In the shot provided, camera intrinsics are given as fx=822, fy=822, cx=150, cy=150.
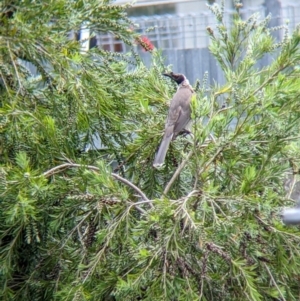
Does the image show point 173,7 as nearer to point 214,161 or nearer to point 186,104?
point 186,104

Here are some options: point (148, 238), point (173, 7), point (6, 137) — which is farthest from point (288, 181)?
point (173, 7)

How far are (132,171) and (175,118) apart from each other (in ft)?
1.04

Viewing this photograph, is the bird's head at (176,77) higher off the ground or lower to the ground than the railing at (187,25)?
higher

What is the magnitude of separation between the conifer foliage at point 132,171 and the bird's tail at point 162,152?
62 mm

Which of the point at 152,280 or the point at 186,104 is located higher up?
the point at 186,104

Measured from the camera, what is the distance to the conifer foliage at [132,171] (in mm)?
3029

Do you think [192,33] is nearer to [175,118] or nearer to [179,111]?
[179,111]

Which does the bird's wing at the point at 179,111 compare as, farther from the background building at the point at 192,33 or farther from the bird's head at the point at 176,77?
the background building at the point at 192,33

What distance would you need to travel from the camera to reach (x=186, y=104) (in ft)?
14.4

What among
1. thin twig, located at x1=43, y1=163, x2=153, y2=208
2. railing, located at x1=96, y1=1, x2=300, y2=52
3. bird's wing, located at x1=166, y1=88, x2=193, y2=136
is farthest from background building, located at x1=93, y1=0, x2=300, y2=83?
thin twig, located at x1=43, y1=163, x2=153, y2=208

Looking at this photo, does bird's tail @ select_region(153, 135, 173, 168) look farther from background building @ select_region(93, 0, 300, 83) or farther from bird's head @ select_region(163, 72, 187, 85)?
background building @ select_region(93, 0, 300, 83)

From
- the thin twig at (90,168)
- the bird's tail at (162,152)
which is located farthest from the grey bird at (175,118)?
the thin twig at (90,168)

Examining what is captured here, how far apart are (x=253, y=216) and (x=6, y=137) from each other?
3.90 feet

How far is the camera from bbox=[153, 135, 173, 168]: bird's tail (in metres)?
3.59
